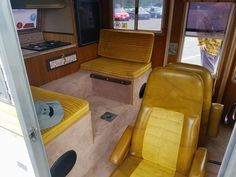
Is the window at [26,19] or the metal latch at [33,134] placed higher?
the window at [26,19]

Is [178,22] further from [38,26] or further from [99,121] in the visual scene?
[38,26]

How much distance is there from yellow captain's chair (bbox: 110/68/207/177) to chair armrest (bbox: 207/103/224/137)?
1.85 feet

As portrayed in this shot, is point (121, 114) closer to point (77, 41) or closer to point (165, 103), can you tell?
point (165, 103)

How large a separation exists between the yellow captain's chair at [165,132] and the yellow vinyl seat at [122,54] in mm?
869

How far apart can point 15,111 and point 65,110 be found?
1.99ft

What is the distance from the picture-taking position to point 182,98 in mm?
1275

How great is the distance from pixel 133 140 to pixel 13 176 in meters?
0.85

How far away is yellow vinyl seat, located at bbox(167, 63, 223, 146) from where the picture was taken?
1.59 m

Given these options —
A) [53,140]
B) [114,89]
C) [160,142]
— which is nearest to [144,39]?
[114,89]

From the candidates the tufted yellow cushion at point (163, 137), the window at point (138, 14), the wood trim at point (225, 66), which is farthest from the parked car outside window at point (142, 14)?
the tufted yellow cushion at point (163, 137)

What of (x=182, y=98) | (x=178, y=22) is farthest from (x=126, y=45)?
(x=182, y=98)

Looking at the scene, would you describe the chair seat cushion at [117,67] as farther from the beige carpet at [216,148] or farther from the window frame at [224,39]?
the beige carpet at [216,148]

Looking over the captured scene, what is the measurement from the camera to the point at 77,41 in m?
2.43

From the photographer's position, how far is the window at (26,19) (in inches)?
84.3
